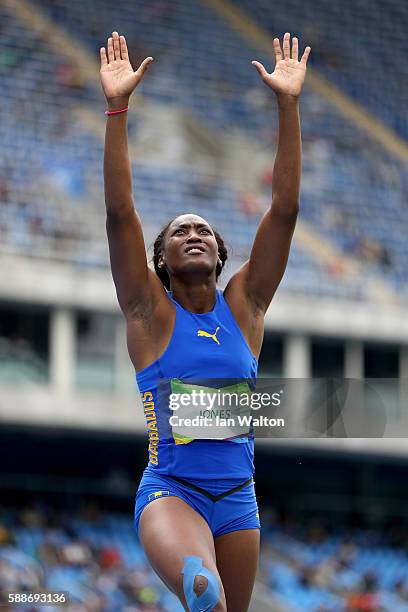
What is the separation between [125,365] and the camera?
84.1 feet

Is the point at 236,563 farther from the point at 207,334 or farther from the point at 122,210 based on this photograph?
the point at 122,210

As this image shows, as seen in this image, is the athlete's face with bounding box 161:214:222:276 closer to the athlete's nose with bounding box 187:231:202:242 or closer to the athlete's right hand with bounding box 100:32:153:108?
the athlete's nose with bounding box 187:231:202:242

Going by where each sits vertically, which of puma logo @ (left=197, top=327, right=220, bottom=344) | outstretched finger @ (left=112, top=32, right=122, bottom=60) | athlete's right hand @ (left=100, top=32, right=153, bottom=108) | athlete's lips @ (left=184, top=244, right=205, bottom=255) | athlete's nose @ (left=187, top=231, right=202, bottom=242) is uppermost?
outstretched finger @ (left=112, top=32, right=122, bottom=60)

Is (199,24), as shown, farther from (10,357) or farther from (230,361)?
(230,361)

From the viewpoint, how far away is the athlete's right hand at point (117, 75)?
558 centimetres

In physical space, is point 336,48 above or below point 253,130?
above

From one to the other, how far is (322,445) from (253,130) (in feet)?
28.2

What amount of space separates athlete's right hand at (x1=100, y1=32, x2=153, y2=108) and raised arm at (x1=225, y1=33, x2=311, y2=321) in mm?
551

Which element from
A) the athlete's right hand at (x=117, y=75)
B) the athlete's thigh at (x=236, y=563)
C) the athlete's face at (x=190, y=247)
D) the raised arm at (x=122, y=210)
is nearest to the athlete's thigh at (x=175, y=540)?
the athlete's thigh at (x=236, y=563)

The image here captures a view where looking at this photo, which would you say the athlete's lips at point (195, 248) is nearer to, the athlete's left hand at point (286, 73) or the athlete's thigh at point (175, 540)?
the athlete's left hand at point (286, 73)

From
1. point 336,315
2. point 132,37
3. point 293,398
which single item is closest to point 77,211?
point 336,315

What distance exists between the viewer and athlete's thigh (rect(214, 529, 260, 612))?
5473mm

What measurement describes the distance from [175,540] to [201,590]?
0.88 feet

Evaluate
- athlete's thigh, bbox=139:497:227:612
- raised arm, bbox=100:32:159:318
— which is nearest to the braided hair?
raised arm, bbox=100:32:159:318
